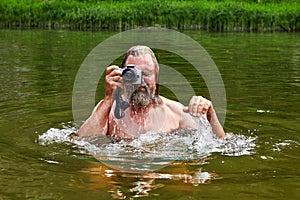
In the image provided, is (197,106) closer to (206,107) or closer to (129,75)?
(206,107)

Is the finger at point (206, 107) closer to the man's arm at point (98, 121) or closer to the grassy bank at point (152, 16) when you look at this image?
the man's arm at point (98, 121)

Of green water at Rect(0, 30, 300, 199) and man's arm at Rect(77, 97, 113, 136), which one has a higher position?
man's arm at Rect(77, 97, 113, 136)

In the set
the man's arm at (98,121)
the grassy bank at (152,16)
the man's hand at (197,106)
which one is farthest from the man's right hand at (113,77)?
the grassy bank at (152,16)

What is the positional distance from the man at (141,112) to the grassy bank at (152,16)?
19578mm

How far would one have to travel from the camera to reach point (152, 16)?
25.3m

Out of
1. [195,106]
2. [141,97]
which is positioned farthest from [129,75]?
[195,106]

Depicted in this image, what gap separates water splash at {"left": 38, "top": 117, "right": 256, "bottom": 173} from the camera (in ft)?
15.1

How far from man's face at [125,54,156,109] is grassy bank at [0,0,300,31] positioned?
65.3ft

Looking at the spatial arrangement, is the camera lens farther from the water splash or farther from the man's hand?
the water splash

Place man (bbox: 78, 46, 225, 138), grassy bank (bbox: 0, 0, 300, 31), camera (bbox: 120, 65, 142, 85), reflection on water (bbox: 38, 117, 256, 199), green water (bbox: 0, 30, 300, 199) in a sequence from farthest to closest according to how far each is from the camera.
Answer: grassy bank (bbox: 0, 0, 300, 31), man (bbox: 78, 46, 225, 138), camera (bbox: 120, 65, 142, 85), reflection on water (bbox: 38, 117, 256, 199), green water (bbox: 0, 30, 300, 199)

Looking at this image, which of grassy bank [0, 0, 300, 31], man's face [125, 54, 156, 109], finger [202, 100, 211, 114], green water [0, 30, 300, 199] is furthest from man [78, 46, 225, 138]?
grassy bank [0, 0, 300, 31]

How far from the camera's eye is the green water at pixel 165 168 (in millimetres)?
3816

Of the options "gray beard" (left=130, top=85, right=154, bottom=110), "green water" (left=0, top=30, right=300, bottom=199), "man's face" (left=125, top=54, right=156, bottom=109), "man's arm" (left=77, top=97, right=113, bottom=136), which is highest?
"man's face" (left=125, top=54, right=156, bottom=109)

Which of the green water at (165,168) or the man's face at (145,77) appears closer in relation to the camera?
the green water at (165,168)
